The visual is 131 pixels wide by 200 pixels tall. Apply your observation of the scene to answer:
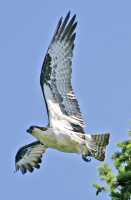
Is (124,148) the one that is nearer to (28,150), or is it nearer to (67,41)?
(67,41)

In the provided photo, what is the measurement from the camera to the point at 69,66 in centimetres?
1858

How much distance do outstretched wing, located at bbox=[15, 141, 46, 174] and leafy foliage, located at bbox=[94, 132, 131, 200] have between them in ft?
17.4

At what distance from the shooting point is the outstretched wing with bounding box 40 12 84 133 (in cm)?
1841

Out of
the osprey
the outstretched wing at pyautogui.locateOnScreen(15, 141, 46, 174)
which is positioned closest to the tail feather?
the osprey

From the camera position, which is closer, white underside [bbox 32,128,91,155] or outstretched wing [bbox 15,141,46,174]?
white underside [bbox 32,128,91,155]

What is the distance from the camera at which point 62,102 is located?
60.9ft

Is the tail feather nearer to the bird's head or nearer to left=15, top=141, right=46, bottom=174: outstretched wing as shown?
the bird's head

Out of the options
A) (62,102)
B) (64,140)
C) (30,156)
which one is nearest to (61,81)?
(62,102)

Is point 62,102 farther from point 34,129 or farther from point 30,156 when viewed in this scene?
point 30,156

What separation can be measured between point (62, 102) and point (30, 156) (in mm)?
1927

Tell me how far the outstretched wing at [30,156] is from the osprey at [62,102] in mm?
823

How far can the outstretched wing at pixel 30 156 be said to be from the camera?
65.3ft

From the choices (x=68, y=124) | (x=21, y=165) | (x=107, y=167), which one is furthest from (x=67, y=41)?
(x=107, y=167)

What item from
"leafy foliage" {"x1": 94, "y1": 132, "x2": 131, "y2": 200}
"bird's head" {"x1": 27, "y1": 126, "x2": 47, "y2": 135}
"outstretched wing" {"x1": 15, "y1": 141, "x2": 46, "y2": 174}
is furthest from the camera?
"outstretched wing" {"x1": 15, "y1": 141, "x2": 46, "y2": 174}
